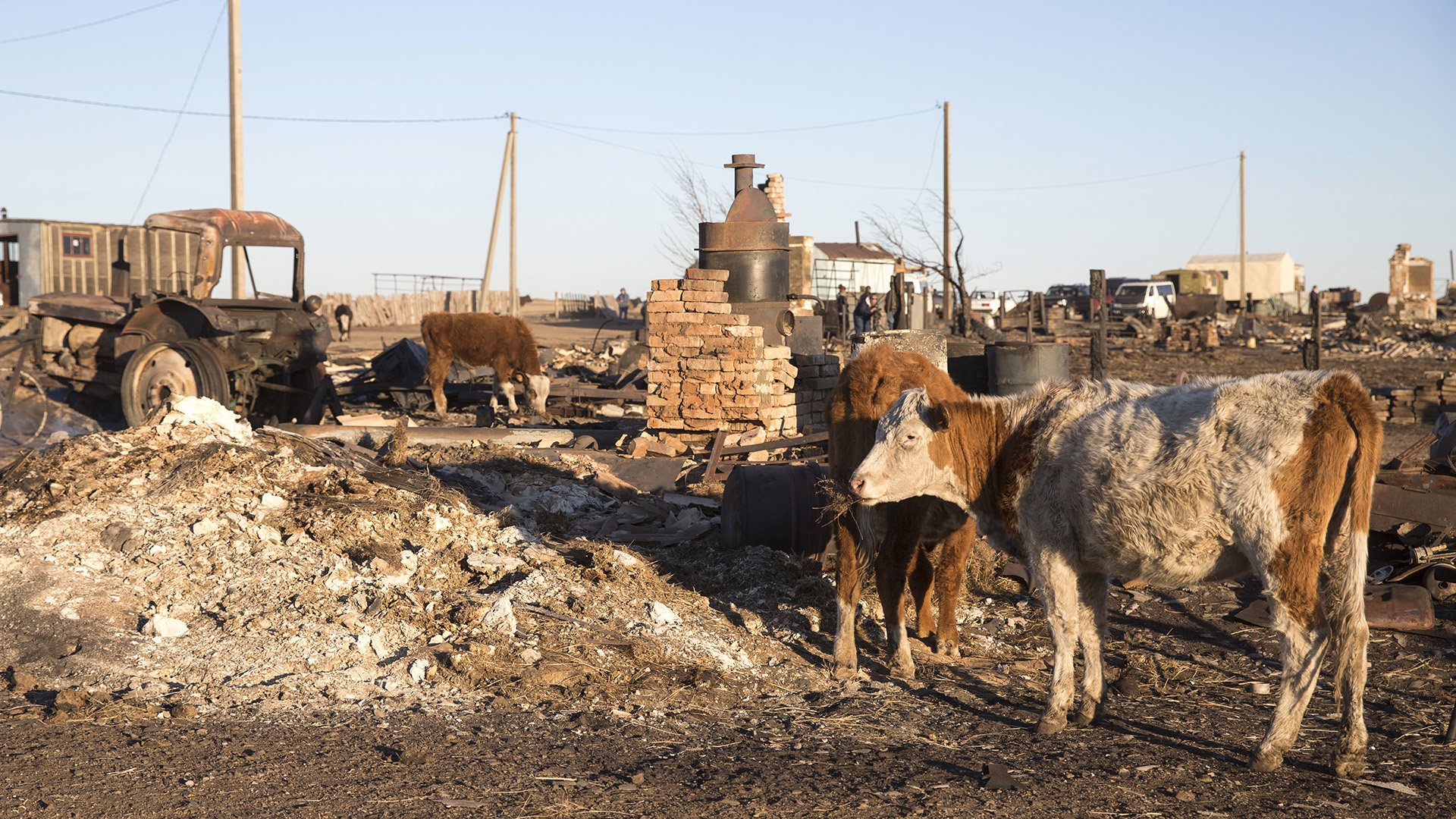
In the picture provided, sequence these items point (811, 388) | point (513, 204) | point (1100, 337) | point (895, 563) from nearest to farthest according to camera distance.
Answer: point (895, 563) → point (811, 388) → point (1100, 337) → point (513, 204)

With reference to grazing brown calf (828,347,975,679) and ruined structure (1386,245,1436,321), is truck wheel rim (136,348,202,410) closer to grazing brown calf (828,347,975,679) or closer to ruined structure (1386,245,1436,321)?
grazing brown calf (828,347,975,679)

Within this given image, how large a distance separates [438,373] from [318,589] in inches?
405

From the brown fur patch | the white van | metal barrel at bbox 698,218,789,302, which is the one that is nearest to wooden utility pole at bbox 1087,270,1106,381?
metal barrel at bbox 698,218,789,302

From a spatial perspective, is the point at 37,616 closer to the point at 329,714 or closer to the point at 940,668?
Result: the point at 329,714

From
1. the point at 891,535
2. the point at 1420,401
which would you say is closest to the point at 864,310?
the point at 1420,401

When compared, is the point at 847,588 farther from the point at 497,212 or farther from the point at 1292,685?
the point at 497,212

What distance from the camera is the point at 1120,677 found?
635 centimetres

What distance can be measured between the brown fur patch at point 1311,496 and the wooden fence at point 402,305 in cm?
4018

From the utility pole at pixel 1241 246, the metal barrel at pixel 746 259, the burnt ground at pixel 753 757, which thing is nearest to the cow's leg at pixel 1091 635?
the burnt ground at pixel 753 757

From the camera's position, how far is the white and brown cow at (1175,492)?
16.3 ft

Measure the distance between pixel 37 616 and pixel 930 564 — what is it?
188 inches

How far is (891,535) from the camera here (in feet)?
21.9

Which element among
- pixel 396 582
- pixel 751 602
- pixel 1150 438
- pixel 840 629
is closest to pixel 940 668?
pixel 840 629

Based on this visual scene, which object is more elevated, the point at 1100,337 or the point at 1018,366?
the point at 1100,337
